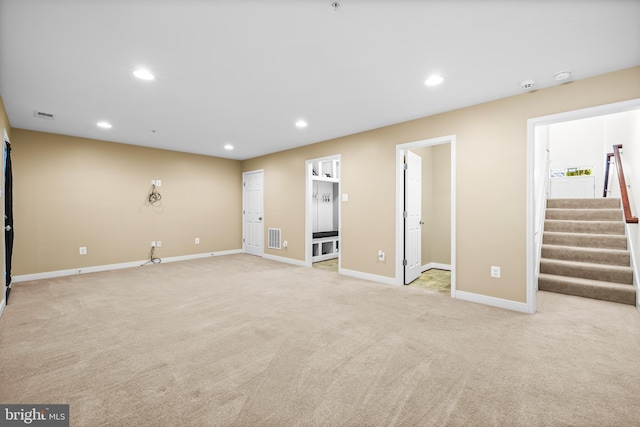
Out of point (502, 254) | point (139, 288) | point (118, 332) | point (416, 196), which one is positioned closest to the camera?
point (118, 332)

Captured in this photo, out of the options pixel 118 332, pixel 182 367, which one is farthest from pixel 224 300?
pixel 182 367

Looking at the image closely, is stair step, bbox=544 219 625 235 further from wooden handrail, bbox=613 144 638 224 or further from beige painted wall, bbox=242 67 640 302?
beige painted wall, bbox=242 67 640 302

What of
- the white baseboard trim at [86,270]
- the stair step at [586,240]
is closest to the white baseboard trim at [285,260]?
the white baseboard trim at [86,270]

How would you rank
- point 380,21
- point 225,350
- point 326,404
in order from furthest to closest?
1. point 225,350
2. point 380,21
3. point 326,404

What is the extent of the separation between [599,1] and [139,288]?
562 cm

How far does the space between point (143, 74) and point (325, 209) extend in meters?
5.16

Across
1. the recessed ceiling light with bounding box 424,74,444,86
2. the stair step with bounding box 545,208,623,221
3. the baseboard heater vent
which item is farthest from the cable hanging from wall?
the stair step with bounding box 545,208,623,221

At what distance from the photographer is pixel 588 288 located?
358cm

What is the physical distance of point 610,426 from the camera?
1.51 m

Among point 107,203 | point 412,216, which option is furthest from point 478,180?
point 107,203

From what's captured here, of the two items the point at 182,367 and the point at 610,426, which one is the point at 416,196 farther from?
the point at 182,367

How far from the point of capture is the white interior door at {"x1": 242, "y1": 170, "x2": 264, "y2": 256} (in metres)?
6.92

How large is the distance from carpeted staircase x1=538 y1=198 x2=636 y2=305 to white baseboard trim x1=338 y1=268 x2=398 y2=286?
80.5 inches

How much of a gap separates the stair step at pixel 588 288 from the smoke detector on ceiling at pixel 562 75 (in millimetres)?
2614
